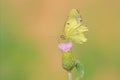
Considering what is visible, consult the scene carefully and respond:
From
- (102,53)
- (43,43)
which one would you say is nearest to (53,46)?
(43,43)

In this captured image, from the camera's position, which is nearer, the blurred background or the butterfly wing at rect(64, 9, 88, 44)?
the butterfly wing at rect(64, 9, 88, 44)

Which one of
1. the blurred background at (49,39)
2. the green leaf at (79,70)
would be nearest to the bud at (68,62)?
the green leaf at (79,70)

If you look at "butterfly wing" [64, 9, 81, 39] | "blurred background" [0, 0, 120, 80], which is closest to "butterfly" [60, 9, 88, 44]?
"butterfly wing" [64, 9, 81, 39]

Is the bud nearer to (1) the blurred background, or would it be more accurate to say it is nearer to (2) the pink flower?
(2) the pink flower

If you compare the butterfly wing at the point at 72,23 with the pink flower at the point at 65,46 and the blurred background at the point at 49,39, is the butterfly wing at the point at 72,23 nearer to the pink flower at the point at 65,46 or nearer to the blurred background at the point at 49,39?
the pink flower at the point at 65,46

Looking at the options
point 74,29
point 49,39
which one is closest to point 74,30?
point 74,29

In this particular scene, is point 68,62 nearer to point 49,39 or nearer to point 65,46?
point 65,46

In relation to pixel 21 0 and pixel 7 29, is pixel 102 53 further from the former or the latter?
pixel 21 0

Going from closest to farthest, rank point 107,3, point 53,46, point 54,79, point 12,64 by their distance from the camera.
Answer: point 54,79 → point 12,64 → point 53,46 → point 107,3
